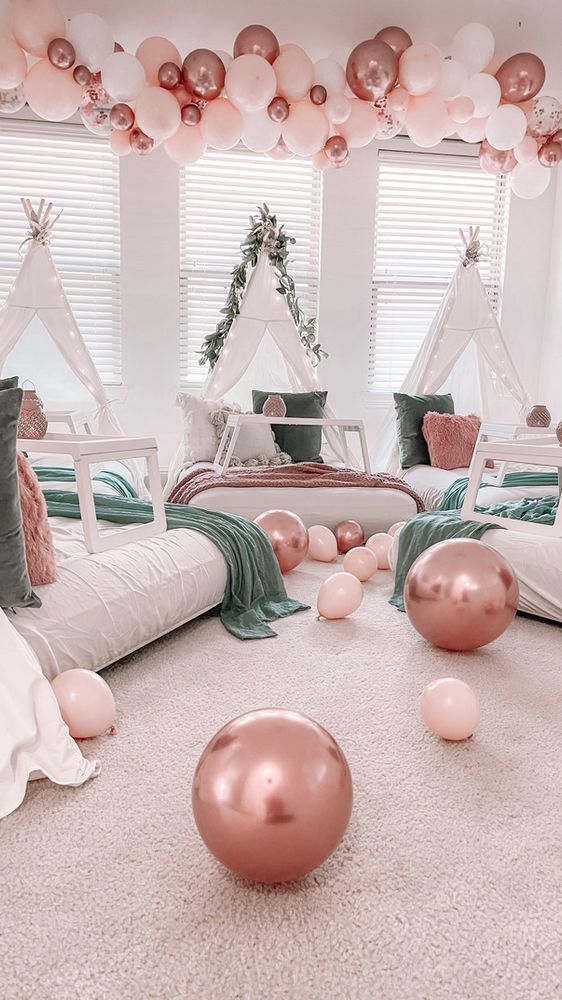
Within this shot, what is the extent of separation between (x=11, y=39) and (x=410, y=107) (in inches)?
78.9

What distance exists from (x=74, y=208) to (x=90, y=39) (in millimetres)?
1739

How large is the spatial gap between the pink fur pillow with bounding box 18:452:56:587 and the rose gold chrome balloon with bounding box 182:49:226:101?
8.66 ft

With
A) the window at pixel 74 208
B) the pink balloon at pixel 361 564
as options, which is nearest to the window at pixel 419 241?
the window at pixel 74 208

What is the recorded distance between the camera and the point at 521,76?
3.71 metres

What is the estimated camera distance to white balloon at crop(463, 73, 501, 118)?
12.1ft

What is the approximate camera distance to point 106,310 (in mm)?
5199

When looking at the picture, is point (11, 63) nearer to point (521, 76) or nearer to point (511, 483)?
point (521, 76)

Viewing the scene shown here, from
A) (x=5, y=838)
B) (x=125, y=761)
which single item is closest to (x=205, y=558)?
(x=125, y=761)

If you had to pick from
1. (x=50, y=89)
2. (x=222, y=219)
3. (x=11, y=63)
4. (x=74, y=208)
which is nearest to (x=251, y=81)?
(x=50, y=89)

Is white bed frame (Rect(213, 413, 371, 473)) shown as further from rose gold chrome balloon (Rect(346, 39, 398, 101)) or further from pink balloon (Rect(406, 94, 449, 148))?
rose gold chrome balloon (Rect(346, 39, 398, 101))

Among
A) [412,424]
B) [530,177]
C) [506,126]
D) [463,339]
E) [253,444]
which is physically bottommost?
[253,444]

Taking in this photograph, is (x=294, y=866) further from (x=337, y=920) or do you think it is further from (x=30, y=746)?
(x=30, y=746)

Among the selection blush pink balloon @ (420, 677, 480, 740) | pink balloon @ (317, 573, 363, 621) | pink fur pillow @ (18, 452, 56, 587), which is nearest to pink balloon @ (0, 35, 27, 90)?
pink fur pillow @ (18, 452, 56, 587)

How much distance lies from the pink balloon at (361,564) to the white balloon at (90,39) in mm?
2688
